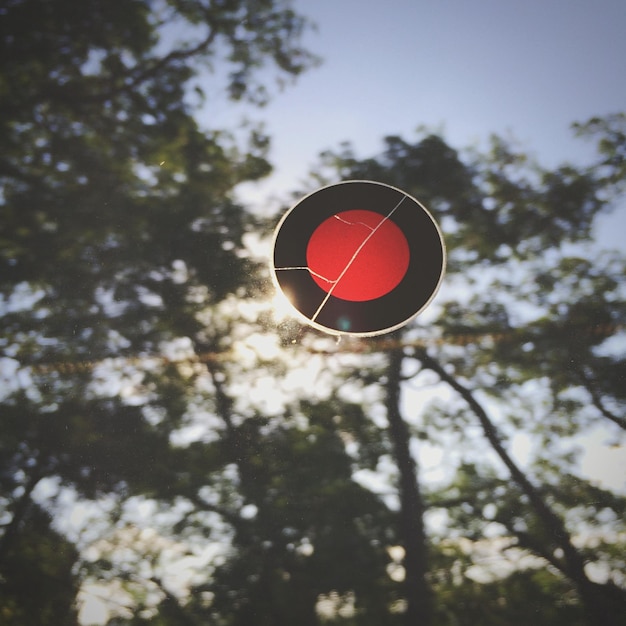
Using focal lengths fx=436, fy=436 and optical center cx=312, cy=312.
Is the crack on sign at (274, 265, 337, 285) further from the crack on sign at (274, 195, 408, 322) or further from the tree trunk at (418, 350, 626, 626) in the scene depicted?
the tree trunk at (418, 350, 626, 626)

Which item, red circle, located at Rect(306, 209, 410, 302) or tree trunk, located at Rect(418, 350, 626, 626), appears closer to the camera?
tree trunk, located at Rect(418, 350, 626, 626)

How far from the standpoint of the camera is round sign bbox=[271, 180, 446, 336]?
2045 mm

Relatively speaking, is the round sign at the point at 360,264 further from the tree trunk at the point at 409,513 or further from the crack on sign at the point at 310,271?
the tree trunk at the point at 409,513

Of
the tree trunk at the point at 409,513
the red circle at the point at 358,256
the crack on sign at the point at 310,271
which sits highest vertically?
the red circle at the point at 358,256

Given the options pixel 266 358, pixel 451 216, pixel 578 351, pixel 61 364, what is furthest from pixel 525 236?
pixel 61 364

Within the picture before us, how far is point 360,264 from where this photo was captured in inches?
80.9

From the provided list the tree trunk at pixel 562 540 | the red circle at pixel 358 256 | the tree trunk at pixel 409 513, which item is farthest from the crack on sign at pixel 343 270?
the tree trunk at pixel 562 540

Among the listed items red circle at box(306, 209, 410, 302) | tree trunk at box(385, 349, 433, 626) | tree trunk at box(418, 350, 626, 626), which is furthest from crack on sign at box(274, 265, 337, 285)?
tree trunk at box(418, 350, 626, 626)

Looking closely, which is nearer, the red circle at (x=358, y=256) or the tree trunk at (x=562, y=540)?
the tree trunk at (x=562, y=540)

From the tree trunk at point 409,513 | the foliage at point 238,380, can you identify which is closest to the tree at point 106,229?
the foliage at point 238,380

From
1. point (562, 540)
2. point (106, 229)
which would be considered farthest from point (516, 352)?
point (106, 229)

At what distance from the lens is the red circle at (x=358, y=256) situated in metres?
2.04

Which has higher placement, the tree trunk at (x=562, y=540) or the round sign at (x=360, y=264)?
the round sign at (x=360, y=264)

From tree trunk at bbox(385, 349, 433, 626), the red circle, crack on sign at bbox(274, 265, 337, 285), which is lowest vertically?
tree trunk at bbox(385, 349, 433, 626)
